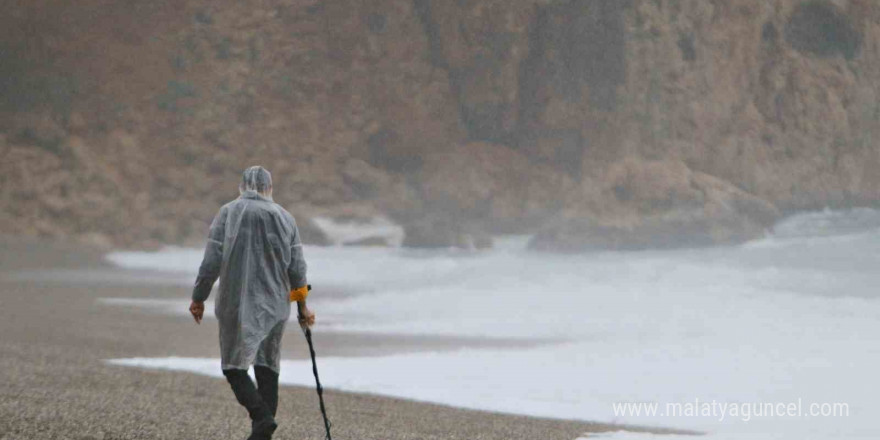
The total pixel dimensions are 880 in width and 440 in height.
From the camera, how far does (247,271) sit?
398 cm

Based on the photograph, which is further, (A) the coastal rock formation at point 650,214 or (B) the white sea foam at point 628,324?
(A) the coastal rock formation at point 650,214

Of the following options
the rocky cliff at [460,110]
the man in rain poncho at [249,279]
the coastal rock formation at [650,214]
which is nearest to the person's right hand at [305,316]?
the man in rain poncho at [249,279]

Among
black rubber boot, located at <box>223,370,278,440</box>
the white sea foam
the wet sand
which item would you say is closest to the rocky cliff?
the white sea foam

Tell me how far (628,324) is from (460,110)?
10551mm

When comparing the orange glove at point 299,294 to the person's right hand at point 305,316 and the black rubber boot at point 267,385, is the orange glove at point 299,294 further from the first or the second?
the black rubber boot at point 267,385

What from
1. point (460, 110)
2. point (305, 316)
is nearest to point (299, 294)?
point (305, 316)

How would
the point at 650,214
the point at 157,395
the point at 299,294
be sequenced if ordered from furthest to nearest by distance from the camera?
the point at 650,214 < the point at 157,395 < the point at 299,294

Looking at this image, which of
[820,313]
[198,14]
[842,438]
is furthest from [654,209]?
[842,438]

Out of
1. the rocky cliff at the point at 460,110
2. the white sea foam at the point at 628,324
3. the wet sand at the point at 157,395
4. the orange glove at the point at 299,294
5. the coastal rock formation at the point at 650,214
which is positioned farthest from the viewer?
the rocky cliff at the point at 460,110

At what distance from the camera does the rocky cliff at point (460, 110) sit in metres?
21.7

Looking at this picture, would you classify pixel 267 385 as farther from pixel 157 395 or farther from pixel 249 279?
pixel 157 395

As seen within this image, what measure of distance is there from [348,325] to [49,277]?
262 inches

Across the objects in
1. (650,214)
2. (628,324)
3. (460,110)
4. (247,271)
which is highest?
(460,110)

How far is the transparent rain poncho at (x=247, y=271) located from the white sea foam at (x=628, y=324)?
2.31 metres
